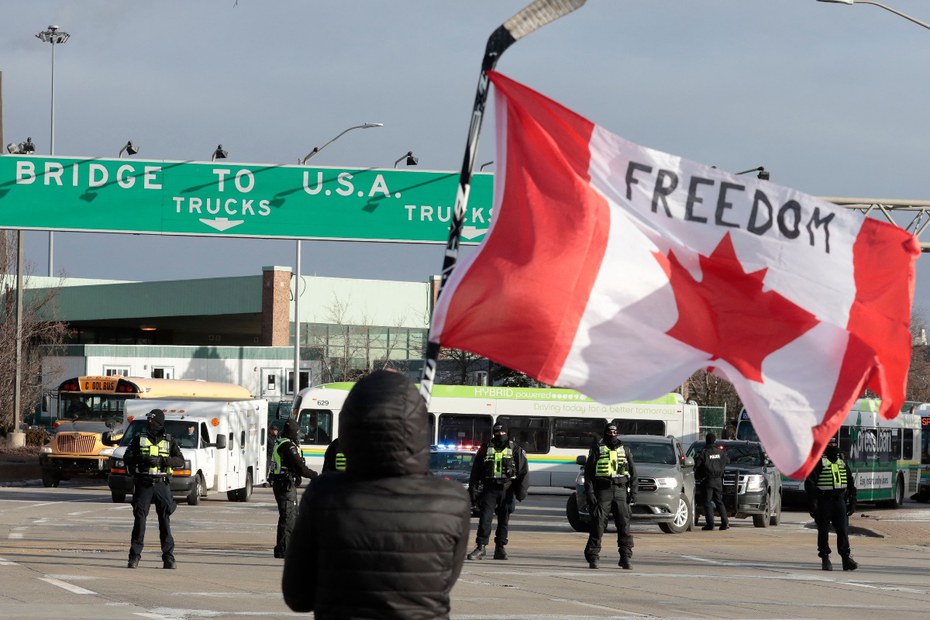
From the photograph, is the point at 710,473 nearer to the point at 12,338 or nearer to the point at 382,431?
the point at 382,431

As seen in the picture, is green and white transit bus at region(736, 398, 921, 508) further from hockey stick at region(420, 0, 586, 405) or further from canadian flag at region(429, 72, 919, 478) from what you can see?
hockey stick at region(420, 0, 586, 405)

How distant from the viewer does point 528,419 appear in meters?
39.6

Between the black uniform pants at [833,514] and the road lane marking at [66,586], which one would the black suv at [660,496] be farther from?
the road lane marking at [66,586]

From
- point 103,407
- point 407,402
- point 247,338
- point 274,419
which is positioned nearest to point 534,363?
point 407,402

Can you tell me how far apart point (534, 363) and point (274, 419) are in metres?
45.4

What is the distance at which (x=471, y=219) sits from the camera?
2472 cm

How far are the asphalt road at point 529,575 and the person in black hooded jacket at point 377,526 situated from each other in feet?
26.8

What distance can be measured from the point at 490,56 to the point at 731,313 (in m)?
1.90

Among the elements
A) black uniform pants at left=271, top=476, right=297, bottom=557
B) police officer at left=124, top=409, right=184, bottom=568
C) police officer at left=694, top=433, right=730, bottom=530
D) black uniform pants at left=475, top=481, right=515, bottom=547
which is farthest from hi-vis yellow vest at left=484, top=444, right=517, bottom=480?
police officer at left=694, top=433, right=730, bottom=530

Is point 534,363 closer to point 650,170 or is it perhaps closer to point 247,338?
point 650,170

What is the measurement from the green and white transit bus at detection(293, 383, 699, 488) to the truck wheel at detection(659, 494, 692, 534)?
1234 cm

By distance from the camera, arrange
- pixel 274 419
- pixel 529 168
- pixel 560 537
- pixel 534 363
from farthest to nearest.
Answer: pixel 274 419, pixel 560 537, pixel 529 168, pixel 534 363

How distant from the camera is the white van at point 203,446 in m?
31.4

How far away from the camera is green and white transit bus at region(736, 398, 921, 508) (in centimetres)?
3747
